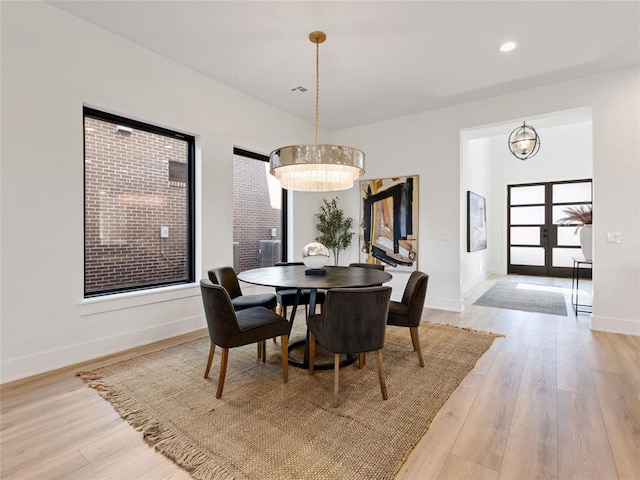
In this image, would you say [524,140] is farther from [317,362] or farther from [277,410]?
[277,410]

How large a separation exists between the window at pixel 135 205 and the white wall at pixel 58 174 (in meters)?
0.20

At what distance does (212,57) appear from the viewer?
3.38 metres

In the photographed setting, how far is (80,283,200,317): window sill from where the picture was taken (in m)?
2.89

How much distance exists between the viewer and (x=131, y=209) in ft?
10.9

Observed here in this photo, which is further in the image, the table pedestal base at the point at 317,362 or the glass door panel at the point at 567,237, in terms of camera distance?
the glass door panel at the point at 567,237

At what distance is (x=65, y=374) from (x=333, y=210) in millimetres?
4258

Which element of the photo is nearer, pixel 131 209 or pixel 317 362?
pixel 317 362

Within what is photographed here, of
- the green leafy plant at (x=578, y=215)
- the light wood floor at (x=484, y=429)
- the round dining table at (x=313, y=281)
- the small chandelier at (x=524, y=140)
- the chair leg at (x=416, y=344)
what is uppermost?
the small chandelier at (x=524, y=140)

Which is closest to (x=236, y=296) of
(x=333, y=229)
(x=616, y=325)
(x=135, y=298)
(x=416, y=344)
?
(x=135, y=298)

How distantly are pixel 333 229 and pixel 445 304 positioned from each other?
2165 millimetres

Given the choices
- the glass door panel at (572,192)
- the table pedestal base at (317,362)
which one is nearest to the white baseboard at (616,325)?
the table pedestal base at (317,362)

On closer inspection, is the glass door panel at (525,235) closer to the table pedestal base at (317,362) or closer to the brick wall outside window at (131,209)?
the table pedestal base at (317,362)

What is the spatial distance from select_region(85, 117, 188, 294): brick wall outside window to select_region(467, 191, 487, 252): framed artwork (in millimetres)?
4753

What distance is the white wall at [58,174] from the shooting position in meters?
2.45
